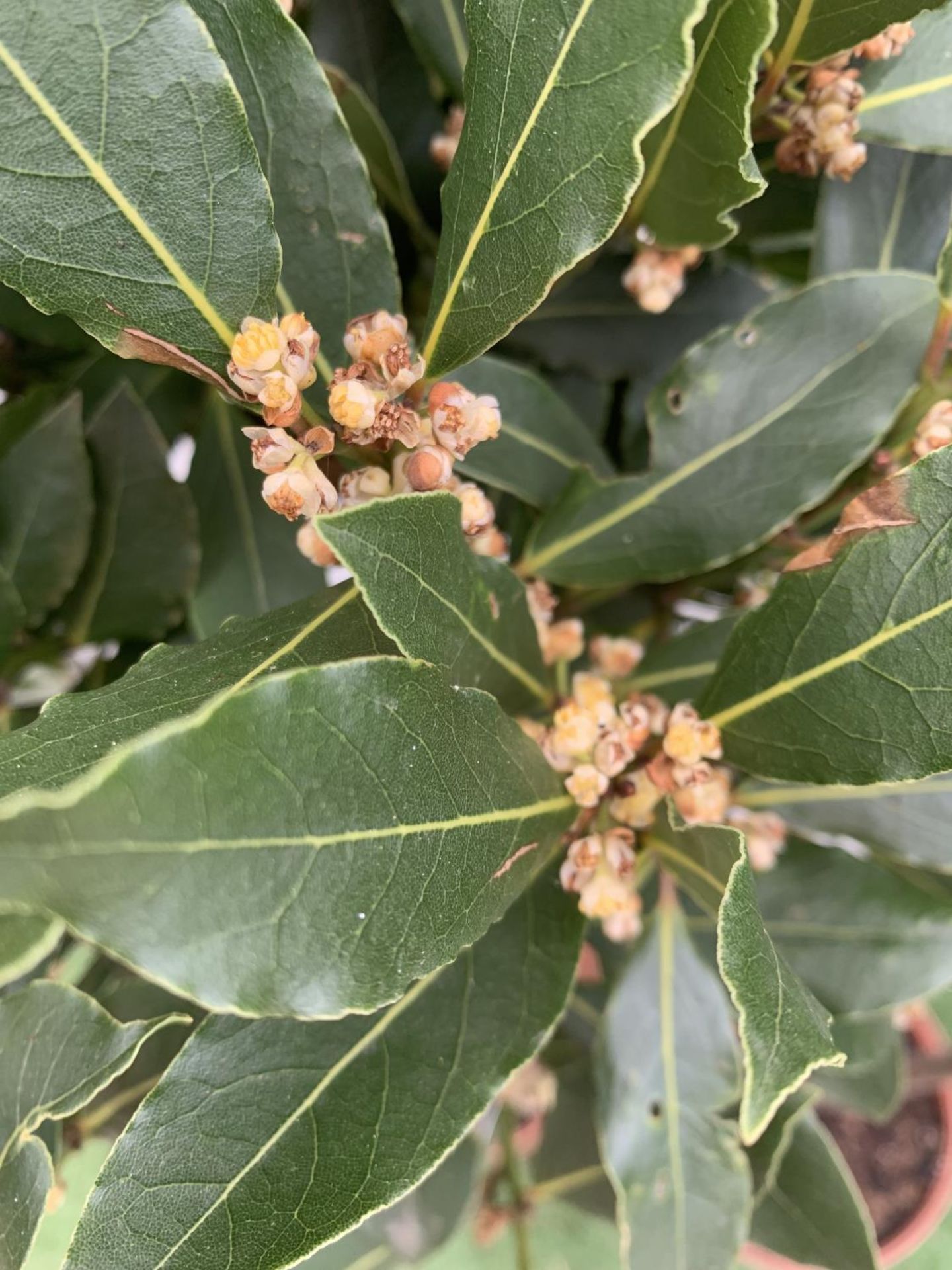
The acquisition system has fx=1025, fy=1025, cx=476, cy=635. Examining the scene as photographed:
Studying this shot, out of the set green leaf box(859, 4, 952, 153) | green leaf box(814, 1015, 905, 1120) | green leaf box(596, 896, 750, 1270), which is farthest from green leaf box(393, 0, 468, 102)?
green leaf box(814, 1015, 905, 1120)

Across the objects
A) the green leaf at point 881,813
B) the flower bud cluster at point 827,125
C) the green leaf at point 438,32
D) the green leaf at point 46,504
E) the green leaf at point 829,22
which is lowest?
Result: the green leaf at point 881,813

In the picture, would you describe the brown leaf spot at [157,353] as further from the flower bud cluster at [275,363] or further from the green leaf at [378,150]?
the green leaf at [378,150]

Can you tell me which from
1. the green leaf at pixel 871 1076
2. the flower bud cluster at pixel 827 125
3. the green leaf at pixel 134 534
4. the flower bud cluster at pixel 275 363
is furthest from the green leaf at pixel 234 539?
the green leaf at pixel 871 1076

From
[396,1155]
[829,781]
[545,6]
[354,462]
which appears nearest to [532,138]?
[545,6]

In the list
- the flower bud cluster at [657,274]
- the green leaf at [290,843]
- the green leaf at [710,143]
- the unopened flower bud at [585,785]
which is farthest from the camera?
the flower bud cluster at [657,274]

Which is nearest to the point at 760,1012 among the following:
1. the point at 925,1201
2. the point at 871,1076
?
the point at 871,1076

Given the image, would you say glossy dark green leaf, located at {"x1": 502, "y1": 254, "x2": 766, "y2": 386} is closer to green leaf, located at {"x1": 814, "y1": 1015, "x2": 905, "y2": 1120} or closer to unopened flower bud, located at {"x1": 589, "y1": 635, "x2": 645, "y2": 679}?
unopened flower bud, located at {"x1": 589, "y1": 635, "x2": 645, "y2": 679}
